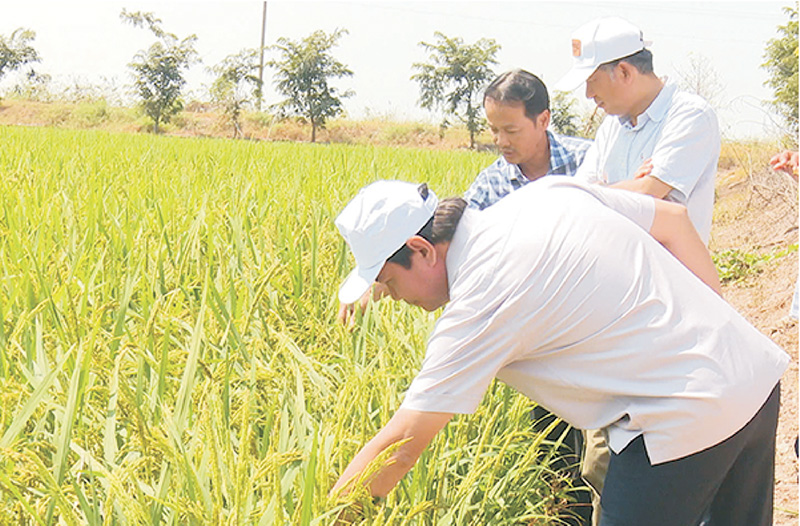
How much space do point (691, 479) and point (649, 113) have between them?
1.11 metres

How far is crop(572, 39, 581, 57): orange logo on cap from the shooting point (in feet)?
7.45

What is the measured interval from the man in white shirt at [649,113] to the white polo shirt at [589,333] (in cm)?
74

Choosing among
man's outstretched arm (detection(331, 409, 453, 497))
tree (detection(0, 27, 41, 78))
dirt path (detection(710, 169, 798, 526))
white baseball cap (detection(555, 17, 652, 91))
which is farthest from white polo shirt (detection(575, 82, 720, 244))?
tree (detection(0, 27, 41, 78))

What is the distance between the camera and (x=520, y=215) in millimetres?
1424

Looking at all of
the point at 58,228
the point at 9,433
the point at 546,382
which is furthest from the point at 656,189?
the point at 58,228

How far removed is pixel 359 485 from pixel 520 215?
524 millimetres

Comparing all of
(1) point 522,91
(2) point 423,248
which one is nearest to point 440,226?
(2) point 423,248

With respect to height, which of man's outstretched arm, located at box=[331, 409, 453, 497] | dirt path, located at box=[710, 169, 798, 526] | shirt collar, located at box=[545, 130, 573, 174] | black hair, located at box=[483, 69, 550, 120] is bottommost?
dirt path, located at box=[710, 169, 798, 526]

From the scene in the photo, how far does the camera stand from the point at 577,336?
143 centimetres

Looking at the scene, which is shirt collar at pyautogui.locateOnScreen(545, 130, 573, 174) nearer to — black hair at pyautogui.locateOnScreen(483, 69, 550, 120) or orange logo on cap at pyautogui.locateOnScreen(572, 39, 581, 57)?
black hair at pyautogui.locateOnScreen(483, 69, 550, 120)

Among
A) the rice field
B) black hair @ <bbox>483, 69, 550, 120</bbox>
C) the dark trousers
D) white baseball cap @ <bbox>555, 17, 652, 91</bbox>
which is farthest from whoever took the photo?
black hair @ <bbox>483, 69, 550, 120</bbox>

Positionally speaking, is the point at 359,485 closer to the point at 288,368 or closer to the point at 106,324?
the point at 288,368

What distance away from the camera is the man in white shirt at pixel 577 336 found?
4.47 ft

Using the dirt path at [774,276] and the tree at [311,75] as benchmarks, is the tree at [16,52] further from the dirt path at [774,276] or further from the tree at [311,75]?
the dirt path at [774,276]
